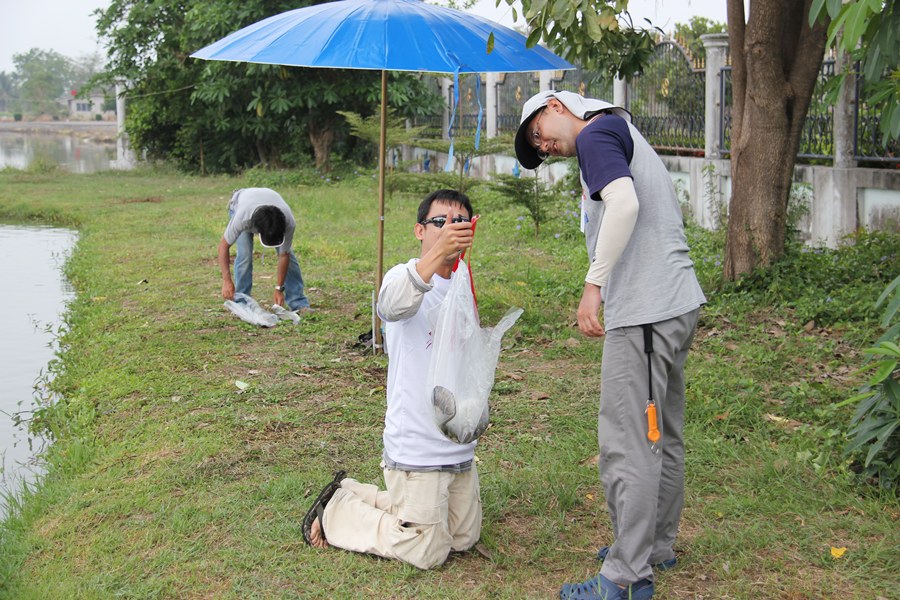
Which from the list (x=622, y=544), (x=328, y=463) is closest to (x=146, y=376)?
(x=328, y=463)

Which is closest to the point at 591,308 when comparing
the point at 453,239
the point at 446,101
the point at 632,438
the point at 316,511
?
the point at 632,438

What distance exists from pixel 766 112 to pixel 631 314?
4270 mm

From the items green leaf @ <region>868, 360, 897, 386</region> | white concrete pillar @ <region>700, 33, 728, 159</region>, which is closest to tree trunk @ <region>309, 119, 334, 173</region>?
white concrete pillar @ <region>700, 33, 728, 159</region>

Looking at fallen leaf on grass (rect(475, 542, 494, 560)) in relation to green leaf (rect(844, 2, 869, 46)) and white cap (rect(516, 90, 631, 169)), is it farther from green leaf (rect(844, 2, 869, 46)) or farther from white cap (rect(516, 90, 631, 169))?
green leaf (rect(844, 2, 869, 46))

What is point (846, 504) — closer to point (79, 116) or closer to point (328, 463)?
point (328, 463)

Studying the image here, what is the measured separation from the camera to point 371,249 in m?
10.4

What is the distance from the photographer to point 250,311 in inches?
278

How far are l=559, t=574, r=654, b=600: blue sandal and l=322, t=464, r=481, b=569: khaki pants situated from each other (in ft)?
1.62

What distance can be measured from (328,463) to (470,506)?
111 centimetres

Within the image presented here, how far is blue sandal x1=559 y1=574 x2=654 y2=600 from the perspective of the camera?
2980 millimetres

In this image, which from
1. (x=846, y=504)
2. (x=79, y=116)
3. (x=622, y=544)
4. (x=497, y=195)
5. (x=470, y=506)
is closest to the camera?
(x=622, y=544)

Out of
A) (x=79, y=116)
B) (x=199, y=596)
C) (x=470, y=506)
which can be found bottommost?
(x=199, y=596)

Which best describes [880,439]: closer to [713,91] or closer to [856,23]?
[856,23]

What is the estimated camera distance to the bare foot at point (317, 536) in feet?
11.5
